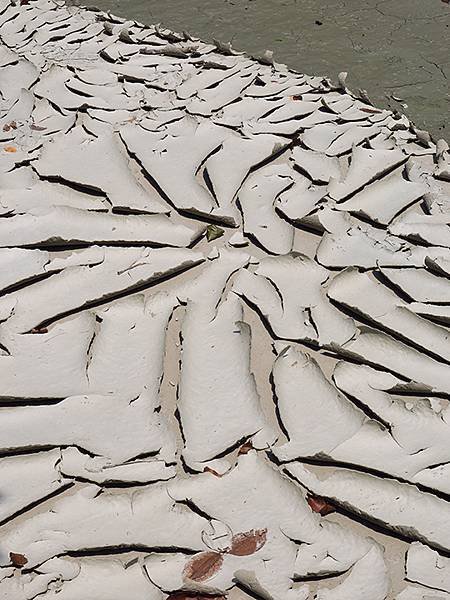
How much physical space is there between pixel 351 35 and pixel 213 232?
1339 mm

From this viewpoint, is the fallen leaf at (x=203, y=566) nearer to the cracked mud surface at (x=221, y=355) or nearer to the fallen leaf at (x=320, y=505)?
the cracked mud surface at (x=221, y=355)

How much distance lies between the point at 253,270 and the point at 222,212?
155 mm

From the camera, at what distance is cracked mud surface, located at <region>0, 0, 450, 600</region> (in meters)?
0.83

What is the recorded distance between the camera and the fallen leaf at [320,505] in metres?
0.87

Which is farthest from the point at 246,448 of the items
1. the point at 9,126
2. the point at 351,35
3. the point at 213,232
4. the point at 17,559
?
the point at 351,35

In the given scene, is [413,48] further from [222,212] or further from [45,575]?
[45,575]

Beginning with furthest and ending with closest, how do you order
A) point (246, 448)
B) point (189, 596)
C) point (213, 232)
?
point (213, 232), point (246, 448), point (189, 596)

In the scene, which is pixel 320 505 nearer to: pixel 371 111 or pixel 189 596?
pixel 189 596

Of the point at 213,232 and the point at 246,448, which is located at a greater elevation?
the point at 213,232

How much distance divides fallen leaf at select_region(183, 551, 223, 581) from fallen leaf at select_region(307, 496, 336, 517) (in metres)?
0.13

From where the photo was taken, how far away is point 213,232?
1.22m

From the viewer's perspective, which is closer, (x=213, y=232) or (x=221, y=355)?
(x=221, y=355)

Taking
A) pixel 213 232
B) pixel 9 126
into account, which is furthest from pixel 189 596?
pixel 9 126

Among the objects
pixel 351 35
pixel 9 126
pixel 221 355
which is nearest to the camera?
pixel 221 355
